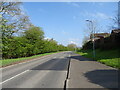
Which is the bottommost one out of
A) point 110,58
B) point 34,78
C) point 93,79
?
point 34,78

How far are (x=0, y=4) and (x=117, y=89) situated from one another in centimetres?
3112

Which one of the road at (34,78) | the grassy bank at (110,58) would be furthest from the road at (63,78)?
the grassy bank at (110,58)

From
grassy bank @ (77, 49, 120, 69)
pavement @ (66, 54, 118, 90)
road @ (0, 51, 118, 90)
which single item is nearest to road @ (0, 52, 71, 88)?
road @ (0, 51, 118, 90)

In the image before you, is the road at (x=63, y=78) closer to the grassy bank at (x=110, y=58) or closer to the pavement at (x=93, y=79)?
the pavement at (x=93, y=79)

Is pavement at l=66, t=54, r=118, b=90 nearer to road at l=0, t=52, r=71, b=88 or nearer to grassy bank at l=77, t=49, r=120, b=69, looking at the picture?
road at l=0, t=52, r=71, b=88

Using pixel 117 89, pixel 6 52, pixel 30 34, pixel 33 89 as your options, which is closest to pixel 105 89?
pixel 117 89

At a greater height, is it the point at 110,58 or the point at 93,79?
the point at 110,58

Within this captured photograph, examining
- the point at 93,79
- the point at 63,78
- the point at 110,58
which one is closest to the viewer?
the point at 93,79

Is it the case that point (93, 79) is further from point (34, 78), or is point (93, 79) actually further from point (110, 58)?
point (110, 58)

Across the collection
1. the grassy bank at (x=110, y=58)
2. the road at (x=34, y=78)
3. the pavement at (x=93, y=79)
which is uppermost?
the grassy bank at (x=110, y=58)

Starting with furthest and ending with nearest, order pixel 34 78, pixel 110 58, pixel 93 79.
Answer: pixel 110 58 → pixel 34 78 → pixel 93 79

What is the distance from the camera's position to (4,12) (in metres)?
33.6

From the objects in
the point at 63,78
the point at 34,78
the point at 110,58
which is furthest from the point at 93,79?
the point at 110,58

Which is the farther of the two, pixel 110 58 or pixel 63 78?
pixel 110 58
